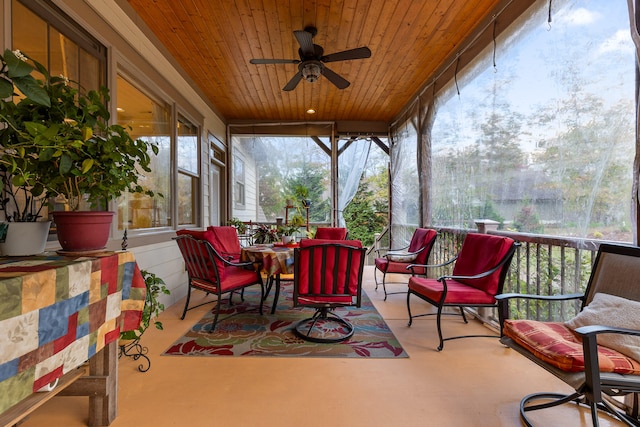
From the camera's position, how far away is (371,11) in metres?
2.77

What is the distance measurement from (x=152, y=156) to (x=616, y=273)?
3938mm

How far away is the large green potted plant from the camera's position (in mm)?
1081

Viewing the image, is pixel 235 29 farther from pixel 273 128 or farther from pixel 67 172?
pixel 273 128

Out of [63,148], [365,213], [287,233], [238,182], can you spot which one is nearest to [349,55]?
[287,233]

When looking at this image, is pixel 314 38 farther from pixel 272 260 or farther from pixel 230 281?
pixel 230 281

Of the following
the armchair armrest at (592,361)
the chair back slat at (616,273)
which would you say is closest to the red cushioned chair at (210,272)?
the armchair armrest at (592,361)

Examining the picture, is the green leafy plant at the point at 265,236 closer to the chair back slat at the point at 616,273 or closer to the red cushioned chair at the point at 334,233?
the red cushioned chair at the point at 334,233

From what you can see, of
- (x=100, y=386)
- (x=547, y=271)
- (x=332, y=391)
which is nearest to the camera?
(x=100, y=386)

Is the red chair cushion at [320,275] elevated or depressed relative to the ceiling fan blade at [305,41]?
depressed

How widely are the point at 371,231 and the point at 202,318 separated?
5.38 meters

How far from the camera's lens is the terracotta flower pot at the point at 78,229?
137 cm

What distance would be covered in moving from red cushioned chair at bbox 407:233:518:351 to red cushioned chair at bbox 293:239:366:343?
0.66 m

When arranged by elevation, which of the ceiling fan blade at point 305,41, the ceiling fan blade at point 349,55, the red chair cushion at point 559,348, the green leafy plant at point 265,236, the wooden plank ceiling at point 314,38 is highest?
the wooden plank ceiling at point 314,38

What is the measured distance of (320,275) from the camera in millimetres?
2295
